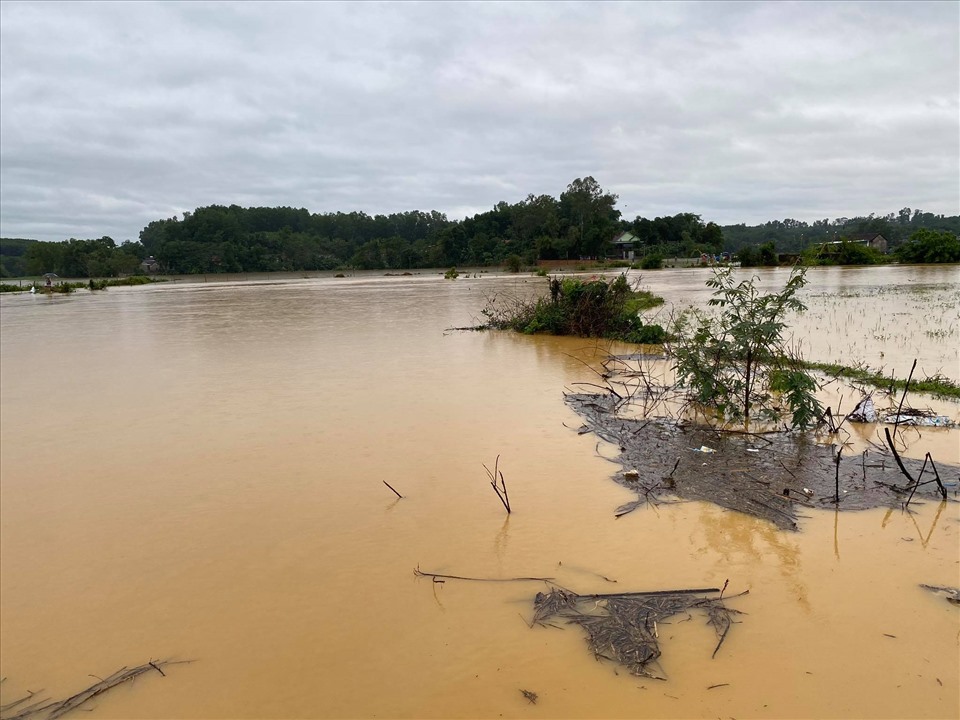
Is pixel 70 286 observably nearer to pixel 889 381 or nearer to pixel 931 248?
pixel 889 381

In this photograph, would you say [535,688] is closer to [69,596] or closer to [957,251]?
[69,596]

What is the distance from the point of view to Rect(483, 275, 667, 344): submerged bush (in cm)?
1292

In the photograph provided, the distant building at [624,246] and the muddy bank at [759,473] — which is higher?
the distant building at [624,246]

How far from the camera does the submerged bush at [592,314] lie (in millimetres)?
12922

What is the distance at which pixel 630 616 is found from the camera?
3.28 metres

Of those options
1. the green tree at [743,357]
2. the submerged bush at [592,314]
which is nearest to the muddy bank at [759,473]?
the green tree at [743,357]

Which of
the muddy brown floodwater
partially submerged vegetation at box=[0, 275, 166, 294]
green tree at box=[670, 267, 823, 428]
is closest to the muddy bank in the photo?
the muddy brown floodwater

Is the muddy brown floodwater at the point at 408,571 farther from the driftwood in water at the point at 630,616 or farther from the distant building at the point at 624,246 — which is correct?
the distant building at the point at 624,246

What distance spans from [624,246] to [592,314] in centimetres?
6165

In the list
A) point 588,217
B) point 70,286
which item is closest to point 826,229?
point 588,217

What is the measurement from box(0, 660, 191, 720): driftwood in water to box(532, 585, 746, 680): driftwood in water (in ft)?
6.77

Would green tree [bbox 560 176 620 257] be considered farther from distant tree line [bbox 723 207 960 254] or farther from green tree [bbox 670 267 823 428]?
green tree [bbox 670 267 823 428]

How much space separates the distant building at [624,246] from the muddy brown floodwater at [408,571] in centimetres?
6542

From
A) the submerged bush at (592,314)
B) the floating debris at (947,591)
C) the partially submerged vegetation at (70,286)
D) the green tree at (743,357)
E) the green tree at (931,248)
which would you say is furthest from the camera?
the partially submerged vegetation at (70,286)
